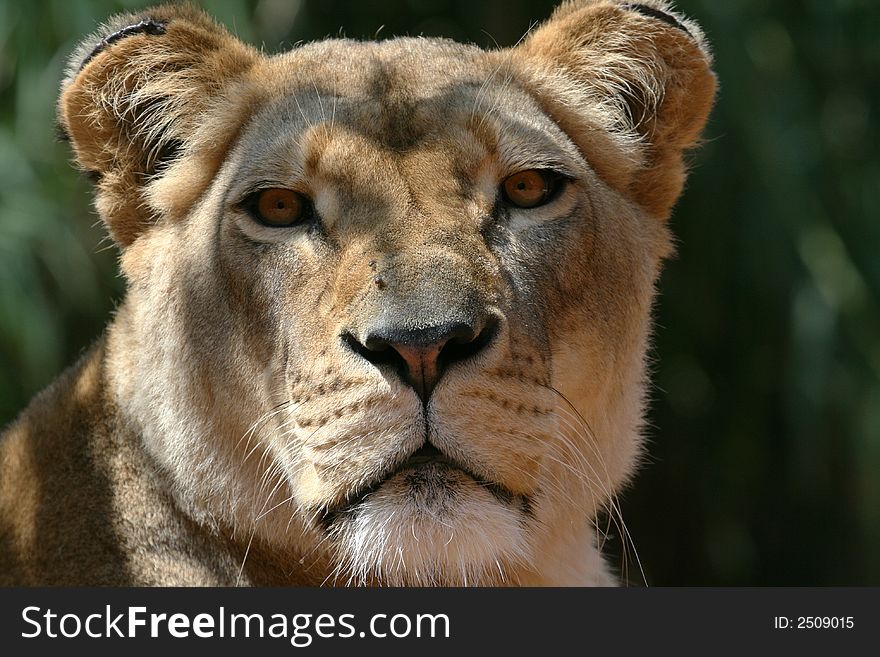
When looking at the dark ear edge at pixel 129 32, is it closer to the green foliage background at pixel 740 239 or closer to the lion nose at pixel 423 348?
the lion nose at pixel 423 348

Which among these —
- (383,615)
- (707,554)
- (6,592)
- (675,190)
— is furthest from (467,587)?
(707,554)

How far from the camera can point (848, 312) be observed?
693 cm

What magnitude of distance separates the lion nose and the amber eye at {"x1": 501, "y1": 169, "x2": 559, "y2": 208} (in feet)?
1.90

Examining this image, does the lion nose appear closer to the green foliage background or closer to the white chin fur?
the white chin fur

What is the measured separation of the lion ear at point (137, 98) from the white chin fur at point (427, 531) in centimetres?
118

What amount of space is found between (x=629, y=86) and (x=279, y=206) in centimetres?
121

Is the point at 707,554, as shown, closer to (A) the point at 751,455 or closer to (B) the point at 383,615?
(A) the point at 751,455

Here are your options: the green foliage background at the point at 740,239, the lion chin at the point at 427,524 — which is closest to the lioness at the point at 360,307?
the lion chin at the point at 427,524

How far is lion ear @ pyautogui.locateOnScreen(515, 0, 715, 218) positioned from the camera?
3592 millimetres

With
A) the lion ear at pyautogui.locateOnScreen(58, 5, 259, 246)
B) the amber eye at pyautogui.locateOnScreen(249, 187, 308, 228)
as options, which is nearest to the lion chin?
the amber eye at pyautogui.locateOnScreen(249, 187, 308, 228)

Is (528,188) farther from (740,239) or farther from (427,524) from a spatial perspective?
(740,239)

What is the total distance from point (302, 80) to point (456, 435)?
127 centimetres

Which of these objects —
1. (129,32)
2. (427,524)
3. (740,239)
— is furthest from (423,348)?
(740,239)

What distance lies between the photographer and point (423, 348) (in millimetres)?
2596
